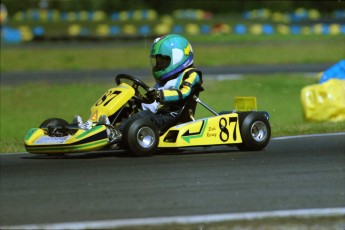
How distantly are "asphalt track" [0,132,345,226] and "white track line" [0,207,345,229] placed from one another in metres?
0.23

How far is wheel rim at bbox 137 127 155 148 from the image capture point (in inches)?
268

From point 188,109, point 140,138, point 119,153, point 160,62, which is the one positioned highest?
point 160,62

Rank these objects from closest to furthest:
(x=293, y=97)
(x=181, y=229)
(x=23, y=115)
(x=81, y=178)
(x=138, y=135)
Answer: (x=181, y=229) < (x=81, y=178) < (x=138, y=135) < (x=23, y=115) < (x=293, y=97)

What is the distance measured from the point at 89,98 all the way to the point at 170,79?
331 inches

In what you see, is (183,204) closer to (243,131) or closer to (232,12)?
(243,131)

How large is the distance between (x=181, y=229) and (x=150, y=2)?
37253mm

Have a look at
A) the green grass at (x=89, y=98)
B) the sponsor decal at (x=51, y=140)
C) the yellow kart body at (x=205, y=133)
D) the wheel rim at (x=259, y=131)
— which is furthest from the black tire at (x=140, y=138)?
the green grass at (x=89, y=98)

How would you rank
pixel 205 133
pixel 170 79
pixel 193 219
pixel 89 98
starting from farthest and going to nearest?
pixel 89 98 → pixel 170 79 → pixel 205 133 → pixel 193 219

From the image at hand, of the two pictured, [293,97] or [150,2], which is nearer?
[293,97]

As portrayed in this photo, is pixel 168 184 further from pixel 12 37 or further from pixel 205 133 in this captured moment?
pixel 12 37

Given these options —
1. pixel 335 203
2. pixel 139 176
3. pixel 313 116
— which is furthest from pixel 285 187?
pixel 313 116

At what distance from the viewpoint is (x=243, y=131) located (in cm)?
725

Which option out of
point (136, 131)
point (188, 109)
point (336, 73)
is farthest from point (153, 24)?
point (136, 131)

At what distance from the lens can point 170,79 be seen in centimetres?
764
